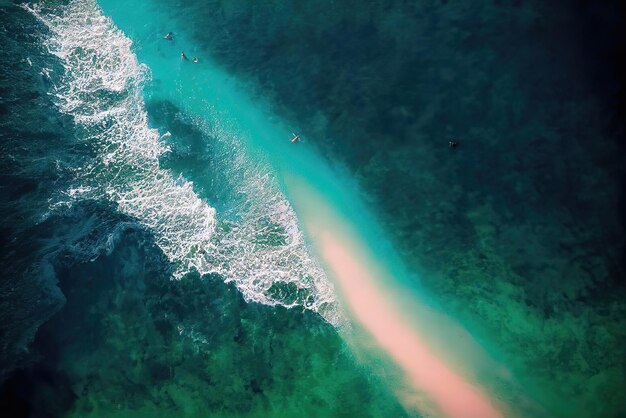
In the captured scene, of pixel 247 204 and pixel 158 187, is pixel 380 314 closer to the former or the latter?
pixel 247 204

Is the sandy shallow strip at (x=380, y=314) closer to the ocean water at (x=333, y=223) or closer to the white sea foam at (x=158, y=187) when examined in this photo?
the ocean water at (x=333, y=223)

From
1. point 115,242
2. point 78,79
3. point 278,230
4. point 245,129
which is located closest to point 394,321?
point 278,230

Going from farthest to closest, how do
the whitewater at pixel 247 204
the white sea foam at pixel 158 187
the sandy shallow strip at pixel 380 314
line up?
the white sea foam at pixel 158 187
the whitewater at pixel 247 204
the sandy shallow strip at pixel 380 314

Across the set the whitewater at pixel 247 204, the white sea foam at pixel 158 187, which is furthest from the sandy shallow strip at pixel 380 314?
the white sea foam at pixel 158 187

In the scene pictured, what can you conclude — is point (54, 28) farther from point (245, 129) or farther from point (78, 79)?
point (245, 129)

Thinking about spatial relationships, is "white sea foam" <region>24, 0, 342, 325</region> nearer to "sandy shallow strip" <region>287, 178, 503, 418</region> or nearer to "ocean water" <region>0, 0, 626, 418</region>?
"ocean water" <region>0, 0, 626, 418</region>

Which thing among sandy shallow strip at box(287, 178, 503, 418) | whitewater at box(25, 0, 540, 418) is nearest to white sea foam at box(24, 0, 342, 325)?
whitewater at box(25, 0, 540, 418)

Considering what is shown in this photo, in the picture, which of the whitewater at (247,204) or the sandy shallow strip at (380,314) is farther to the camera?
the whitewater at (247,204)
